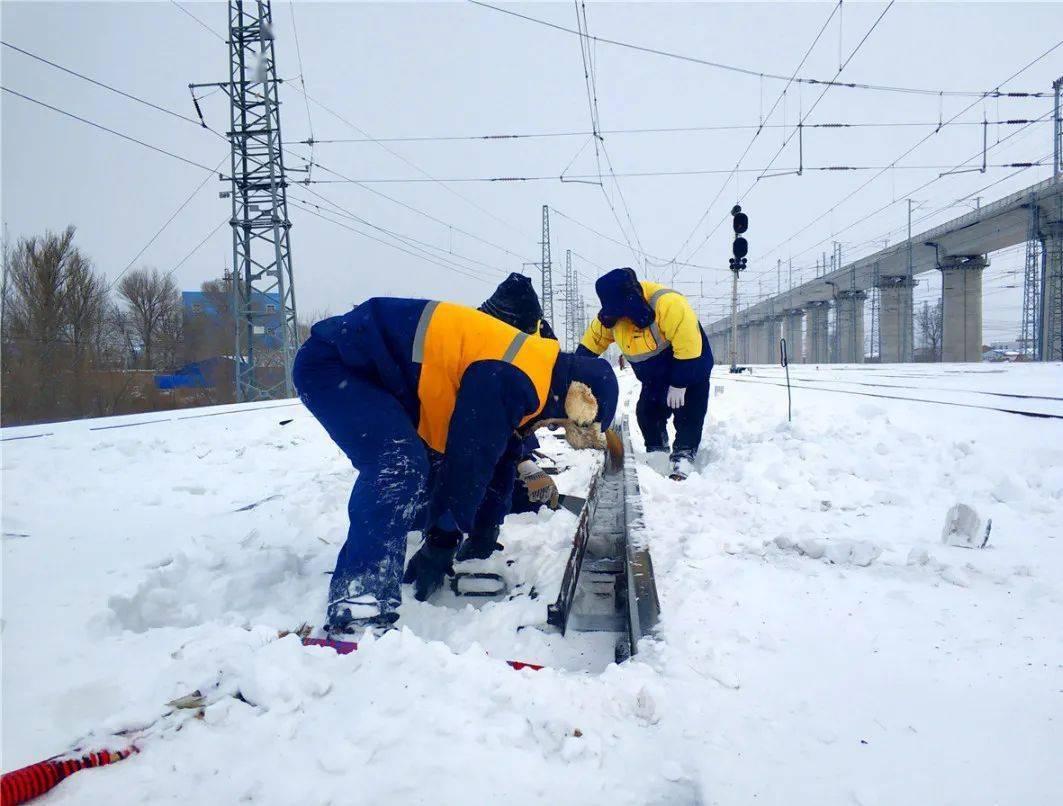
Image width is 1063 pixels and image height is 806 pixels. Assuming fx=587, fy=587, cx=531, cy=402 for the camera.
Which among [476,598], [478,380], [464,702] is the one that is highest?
[478,380]

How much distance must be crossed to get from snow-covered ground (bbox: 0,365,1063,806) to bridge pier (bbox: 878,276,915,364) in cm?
4217

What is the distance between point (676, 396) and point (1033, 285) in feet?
122

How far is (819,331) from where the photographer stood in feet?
173

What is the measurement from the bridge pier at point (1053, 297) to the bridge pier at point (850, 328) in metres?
19.0

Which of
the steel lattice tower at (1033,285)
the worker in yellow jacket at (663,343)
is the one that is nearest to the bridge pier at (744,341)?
the steel lattice tower at (1033,285)

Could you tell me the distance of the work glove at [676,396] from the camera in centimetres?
482

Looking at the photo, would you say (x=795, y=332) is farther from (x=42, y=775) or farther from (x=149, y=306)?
(x=42, y=775)

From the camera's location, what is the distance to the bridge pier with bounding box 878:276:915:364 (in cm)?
3966

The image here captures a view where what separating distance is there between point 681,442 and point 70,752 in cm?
453

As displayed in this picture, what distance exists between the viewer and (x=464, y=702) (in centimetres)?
141

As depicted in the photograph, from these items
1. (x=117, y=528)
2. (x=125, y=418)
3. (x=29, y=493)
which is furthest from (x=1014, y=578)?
(x=125, y=418)

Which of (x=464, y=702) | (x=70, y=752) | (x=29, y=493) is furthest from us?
(x=29, y=493)

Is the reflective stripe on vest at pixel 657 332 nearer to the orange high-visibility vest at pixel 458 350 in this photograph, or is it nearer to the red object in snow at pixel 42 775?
the orange high-visibility vest at pixel 458 350

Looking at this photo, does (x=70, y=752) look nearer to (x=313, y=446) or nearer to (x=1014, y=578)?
(x=1014, y=578)
